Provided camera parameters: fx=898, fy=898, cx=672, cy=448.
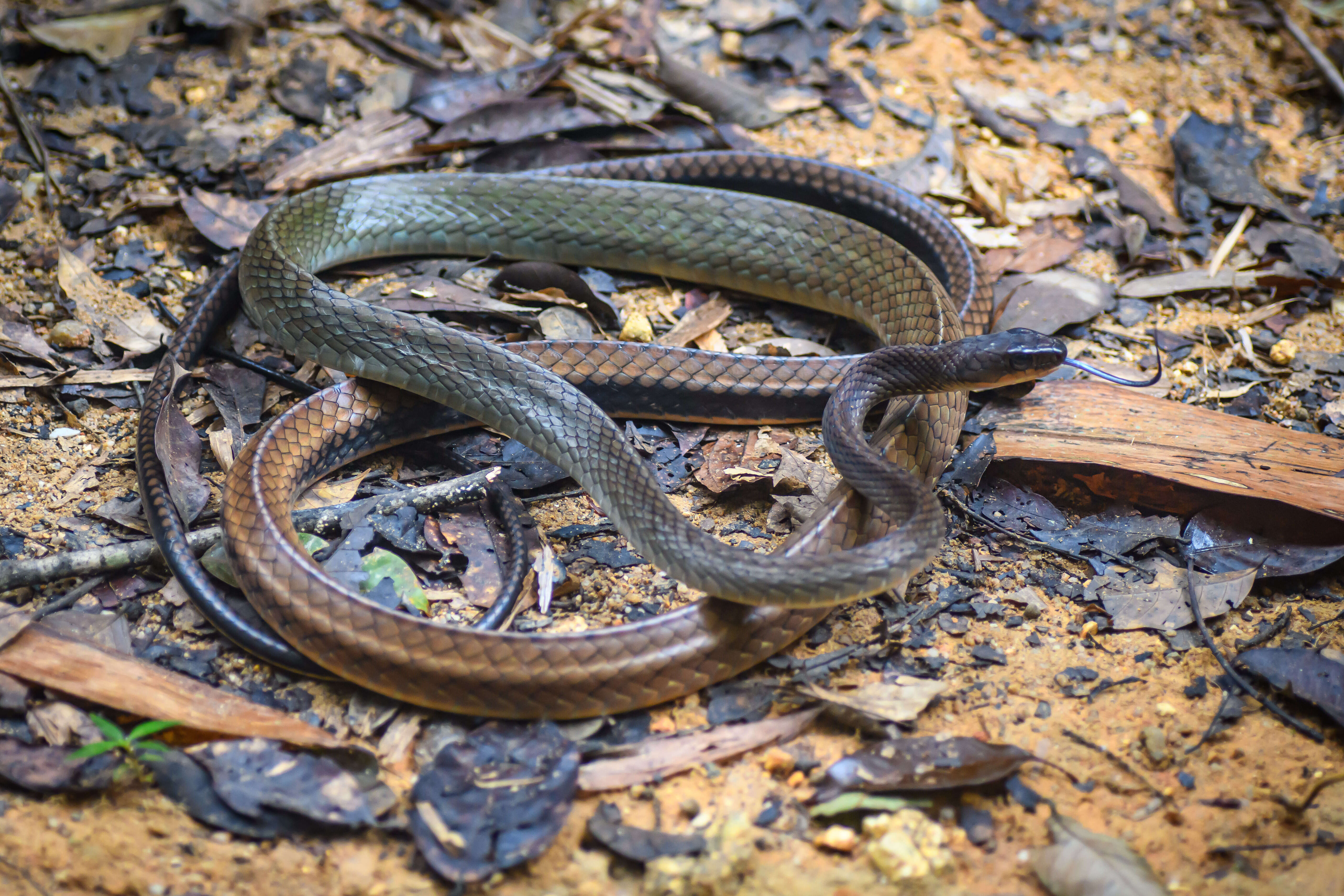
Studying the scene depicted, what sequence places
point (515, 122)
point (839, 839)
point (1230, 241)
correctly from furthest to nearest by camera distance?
point (515, 122) → point (1230, 241) → point (839, 839)

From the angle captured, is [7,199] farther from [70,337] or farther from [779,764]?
[779,764]

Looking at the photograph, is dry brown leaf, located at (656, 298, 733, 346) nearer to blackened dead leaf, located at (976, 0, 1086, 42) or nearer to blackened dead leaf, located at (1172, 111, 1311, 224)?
blackened dead leaf, located at (1172, 111, 1311, 224)

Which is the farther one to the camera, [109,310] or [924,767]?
[109,310]

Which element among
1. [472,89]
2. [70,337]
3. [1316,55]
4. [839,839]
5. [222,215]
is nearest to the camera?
[839,839]

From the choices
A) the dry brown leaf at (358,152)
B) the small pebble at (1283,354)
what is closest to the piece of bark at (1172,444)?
the small pebble at (1283,354)

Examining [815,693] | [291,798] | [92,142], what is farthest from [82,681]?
[92,142]

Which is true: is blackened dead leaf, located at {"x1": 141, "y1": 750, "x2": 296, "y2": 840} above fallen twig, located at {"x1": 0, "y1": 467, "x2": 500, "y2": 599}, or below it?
below

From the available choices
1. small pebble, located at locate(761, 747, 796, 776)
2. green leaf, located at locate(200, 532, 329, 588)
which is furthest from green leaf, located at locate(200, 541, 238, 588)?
small pebble, located at locate(761, 747, 796, 776)

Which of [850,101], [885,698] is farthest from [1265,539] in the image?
[850,101]
